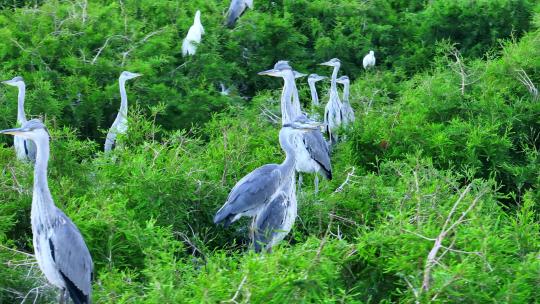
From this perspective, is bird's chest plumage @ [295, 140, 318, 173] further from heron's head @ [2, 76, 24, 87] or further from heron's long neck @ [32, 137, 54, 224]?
heron's long neck @ [32, 137, 54, 224]

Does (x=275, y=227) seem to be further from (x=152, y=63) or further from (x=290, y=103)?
(x=152, y=63)

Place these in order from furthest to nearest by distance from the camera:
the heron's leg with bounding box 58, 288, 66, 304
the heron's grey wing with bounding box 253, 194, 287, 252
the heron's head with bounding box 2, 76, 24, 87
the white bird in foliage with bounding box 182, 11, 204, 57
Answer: the white bird in foliage with bounding box 182, 11, 204, 57 → the heron's head with bounding box 2, 76, 24, 87 → the heron's grey wing with bounding box 253, 194, 287, 252 → the heron's leg with bounding box 58, 288, 66, 304

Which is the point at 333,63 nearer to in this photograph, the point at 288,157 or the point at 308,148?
the point at 308,148

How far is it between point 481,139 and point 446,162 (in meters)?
0.31

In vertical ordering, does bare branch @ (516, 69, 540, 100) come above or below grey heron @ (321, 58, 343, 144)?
above

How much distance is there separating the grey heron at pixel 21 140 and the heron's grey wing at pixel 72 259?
2678mm

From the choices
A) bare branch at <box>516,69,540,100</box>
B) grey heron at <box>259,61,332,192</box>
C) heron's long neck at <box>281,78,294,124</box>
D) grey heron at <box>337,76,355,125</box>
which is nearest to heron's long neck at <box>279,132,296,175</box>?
grey heron at <box>259,61,332,192</box>

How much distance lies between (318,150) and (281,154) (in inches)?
13.0

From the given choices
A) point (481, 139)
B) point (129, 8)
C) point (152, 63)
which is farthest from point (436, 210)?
point (129, 8)

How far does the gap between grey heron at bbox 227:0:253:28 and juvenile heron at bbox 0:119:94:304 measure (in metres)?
6.13

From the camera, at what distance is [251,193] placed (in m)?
6.29

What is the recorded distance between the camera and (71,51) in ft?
33.1

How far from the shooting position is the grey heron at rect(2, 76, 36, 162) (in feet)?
27.0

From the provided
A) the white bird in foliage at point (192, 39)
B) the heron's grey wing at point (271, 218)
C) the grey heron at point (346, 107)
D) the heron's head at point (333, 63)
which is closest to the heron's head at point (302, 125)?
the heron's grey wing at point (271, 218)
